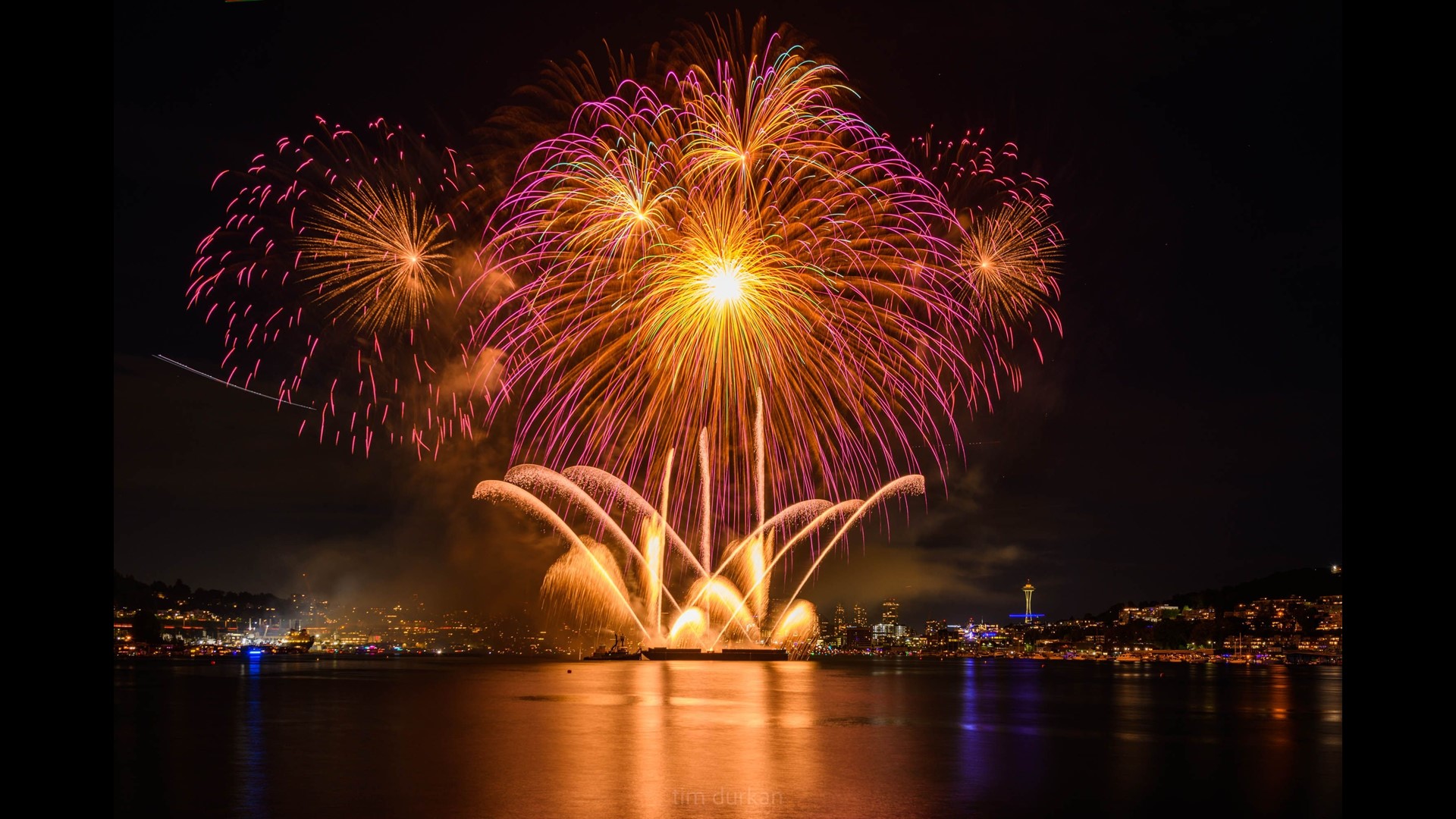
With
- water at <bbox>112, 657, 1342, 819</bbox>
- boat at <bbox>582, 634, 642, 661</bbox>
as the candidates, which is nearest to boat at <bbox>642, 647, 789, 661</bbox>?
boat at <bbox>582, 634, 642, 661</bbox>

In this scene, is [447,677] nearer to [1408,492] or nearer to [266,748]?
[266,748]

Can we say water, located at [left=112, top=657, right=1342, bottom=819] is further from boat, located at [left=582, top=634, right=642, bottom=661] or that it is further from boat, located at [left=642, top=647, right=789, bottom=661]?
boat, located at [left=582, top=634, right=642, bottom=661]

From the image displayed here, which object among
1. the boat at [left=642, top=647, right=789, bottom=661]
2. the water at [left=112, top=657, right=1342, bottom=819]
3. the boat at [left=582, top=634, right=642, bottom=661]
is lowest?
the boat at [left=582, top=634, right=642, bottom=661]

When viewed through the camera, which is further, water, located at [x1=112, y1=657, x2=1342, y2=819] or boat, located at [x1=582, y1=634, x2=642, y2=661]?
boat, located at [x1=582, y1=634, x2=642, y2=661]

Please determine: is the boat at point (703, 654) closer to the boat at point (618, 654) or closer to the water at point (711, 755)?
the boat at point (618, 654)

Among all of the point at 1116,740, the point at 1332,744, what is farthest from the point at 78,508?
the point at 1332,744

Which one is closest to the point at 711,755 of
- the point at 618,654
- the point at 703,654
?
the point at 703,654

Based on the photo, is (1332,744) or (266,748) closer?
(266,748)
